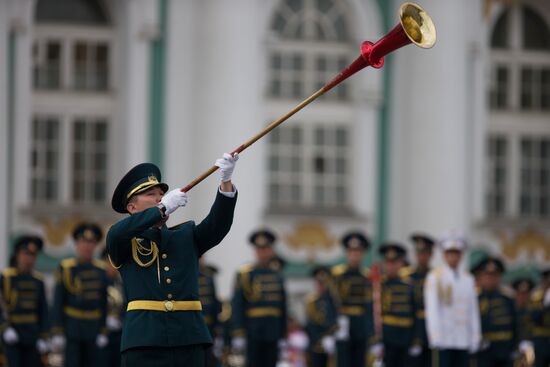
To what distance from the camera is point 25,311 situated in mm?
17188


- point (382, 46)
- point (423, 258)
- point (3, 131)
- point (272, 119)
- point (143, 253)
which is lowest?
point (423, 258)

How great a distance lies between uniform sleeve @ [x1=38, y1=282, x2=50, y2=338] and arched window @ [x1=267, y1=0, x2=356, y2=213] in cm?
891

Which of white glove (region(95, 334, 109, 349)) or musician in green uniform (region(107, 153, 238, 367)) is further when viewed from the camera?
white glove (region(95, 334, 109, 349))

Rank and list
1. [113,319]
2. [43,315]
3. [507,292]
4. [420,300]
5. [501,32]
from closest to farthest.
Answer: [43,315]
[420,300]
[113,319]
[507,292]
[501,32]

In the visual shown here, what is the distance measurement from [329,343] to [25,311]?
12.4ft

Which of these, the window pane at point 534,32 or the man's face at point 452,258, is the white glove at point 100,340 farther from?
the window pane at point 534,32

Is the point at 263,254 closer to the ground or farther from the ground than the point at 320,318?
farther from the ground

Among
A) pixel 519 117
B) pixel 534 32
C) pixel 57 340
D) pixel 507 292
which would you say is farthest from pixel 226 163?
pixel 534 32

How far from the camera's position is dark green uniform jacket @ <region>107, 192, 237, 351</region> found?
32.3 ft

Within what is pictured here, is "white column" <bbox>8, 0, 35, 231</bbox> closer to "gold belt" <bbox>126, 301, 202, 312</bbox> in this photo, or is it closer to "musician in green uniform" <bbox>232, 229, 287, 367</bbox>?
"musician in green uniform" <bbox>232, 229, 287, 367</bbox>

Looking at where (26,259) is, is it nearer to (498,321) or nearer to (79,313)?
(79,313)

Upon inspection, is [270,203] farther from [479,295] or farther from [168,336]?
[168,336]

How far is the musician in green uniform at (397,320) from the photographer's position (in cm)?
1845

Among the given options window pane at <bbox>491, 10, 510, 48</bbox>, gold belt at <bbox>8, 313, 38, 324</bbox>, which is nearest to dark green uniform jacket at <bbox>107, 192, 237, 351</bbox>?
gold belt at <bbox>8, 313, 38, 324</bbox>
